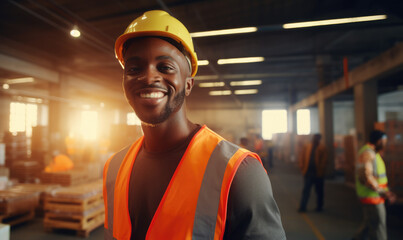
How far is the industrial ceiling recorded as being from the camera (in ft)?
23.7

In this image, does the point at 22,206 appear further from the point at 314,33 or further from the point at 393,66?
the point at 314,33

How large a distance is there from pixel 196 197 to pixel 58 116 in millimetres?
13131

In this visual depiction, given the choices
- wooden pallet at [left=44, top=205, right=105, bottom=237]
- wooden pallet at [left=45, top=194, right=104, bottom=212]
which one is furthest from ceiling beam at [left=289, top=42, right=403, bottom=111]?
wooden pallet at [left=44, top=205, right=105, bottom=237]

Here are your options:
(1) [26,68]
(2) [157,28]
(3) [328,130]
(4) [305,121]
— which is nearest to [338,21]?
(2) [157,28]

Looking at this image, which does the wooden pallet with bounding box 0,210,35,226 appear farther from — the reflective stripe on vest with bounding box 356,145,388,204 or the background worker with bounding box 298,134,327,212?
the reflective stripe on vest with bounding box 356,145,388,204

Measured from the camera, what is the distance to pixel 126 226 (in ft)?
4.36

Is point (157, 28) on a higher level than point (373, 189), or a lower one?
higher

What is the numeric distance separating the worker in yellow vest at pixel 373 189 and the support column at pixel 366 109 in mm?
4813

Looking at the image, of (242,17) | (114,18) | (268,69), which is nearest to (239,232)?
(114,18)

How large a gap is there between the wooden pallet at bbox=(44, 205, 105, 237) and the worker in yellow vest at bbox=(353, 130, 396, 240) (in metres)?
5.77

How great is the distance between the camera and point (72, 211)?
18.6ft

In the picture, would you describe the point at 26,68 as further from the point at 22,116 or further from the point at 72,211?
the point at 22,116

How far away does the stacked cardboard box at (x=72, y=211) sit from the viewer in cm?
560

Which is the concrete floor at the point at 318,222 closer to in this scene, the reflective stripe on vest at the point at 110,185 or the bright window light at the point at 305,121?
the reflective stripe on vest at the point at 110,185
